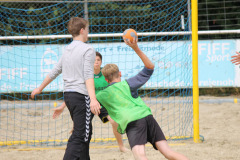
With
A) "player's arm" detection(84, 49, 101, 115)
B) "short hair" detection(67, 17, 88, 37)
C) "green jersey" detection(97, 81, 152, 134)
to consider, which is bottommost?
"green jersey" detection(97, 81, 152, 134)

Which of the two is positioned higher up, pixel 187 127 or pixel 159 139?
pixel 159 139

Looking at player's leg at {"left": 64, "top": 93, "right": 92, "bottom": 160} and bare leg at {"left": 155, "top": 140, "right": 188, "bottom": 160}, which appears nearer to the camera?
bare leg at {"left": 155, "top": 140, "right": 188, "bottom": 160}

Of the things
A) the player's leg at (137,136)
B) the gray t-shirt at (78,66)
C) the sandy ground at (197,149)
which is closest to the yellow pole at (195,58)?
the sandy ground at (197,149)

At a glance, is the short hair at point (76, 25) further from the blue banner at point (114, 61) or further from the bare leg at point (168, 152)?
the blue banner at point (114, 61)

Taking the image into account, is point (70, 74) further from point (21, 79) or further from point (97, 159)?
point (21, 79)

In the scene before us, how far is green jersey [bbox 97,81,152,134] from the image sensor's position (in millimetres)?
2748

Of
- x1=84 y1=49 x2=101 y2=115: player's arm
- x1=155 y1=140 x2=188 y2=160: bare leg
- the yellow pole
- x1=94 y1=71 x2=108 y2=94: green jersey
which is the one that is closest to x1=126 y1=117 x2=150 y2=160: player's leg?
x1=155 y1=140 x2=188 y2=160: bare leg

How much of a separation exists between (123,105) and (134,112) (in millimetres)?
112

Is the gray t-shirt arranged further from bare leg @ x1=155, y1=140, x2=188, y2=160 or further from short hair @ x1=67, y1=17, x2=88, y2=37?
bare leg @ x1=155, y1=140, x2=188, y2=160

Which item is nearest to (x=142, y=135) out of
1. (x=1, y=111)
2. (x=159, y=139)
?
(x=159, y=139)

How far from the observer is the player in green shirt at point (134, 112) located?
107 inches

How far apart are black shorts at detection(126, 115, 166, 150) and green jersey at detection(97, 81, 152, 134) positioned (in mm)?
46

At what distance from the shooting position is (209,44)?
7402 millimetres

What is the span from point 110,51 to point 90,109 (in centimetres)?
446
